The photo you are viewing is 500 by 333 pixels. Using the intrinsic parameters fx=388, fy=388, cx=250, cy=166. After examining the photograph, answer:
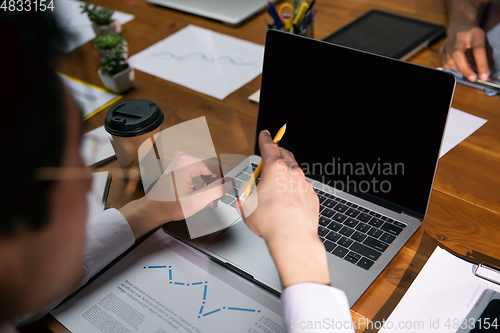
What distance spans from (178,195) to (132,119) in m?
0.17

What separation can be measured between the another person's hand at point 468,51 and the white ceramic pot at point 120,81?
2.75 feet

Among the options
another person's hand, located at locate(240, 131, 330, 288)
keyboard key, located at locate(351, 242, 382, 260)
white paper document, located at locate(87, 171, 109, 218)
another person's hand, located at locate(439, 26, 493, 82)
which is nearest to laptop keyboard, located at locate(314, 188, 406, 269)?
keyboard key, located at locate(351, 242, 382, 260)

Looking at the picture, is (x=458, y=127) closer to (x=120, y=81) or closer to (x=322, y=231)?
(x=322, y=231)

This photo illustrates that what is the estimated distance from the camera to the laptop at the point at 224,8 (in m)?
1.34


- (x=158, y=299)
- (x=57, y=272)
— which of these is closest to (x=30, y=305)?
(x=57, y=272)

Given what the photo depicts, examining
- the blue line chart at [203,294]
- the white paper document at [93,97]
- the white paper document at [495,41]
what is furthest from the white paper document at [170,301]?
the white paper document at [495,41]

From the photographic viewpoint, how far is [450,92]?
1.87 ft

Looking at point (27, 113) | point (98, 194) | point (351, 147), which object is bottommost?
point (98, 194)

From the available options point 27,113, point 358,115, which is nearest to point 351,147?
point 358,115

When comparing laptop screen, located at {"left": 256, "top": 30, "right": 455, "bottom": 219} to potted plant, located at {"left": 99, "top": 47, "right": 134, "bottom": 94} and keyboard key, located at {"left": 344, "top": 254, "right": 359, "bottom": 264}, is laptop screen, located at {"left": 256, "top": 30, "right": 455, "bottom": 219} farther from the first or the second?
potted plant, located at {"left": 99, "top": 47, "right": 134, "bottom": 94}

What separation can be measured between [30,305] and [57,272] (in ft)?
0.16

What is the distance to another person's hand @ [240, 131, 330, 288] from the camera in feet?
1.59

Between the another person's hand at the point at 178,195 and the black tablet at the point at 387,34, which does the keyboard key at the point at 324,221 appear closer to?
the another person's hand at the point at 178,195

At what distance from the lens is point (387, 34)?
114 cm
